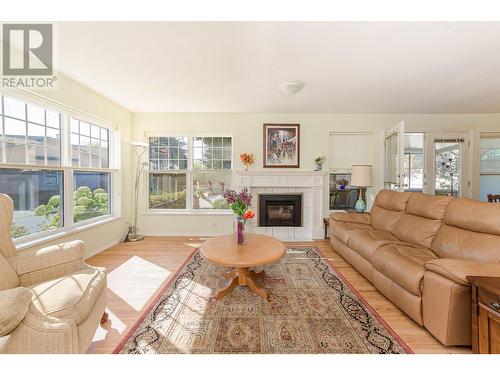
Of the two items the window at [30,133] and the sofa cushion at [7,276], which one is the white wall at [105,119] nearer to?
the window at [30,133]

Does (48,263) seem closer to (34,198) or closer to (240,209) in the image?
(34,198)

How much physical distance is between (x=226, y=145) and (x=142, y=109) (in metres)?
1.69

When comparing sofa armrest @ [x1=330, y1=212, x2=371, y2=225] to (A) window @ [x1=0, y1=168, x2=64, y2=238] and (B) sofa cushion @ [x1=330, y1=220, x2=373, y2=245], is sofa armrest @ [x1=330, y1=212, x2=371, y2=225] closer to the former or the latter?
(B) sofa cushion @ [x1=330, y1=220, x2=373, y2=245]

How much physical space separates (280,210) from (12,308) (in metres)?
3.77

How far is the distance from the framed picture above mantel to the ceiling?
0.66 meters

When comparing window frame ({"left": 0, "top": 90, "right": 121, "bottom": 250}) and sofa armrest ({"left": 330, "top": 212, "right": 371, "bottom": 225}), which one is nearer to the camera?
window frame ({"left": 0, "top": 90, "right": 121, "bottom": 250})

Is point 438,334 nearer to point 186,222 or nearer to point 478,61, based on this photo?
point 478,61

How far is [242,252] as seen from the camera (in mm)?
2088

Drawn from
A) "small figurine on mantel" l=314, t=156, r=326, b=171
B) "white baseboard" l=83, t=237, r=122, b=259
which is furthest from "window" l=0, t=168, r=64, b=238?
"small figurine on mantel" l=314, t=156, r=326, b=171

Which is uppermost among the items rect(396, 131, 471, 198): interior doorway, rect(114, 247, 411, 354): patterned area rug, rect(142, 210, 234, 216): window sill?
rect(396, 131, 471, 198): interior doorway

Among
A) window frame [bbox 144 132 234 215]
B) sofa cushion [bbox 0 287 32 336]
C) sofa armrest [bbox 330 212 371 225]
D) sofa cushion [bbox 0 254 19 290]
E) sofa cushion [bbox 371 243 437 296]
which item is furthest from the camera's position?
window frame [bbox 144 132 234 215]

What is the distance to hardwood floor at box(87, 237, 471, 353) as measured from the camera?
5.11 ft

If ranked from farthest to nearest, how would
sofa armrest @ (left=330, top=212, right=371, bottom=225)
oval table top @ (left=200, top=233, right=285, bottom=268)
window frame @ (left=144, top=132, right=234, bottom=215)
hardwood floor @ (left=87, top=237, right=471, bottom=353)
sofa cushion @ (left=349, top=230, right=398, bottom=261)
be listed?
window frame @ (left=144, top=132, right=234, bottom=215) < sofa armrest @ (left=330, top=212, right=371, bottom=225) < sofa cushion @ (left=349, top=230, right=398, bottom=261) < oval table top @ (left=200, top=233, right=285, bottom=268) < hardwood floor @ (left=87, top=237, right=471, bottom=353)

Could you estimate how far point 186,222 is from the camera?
4234 mm
